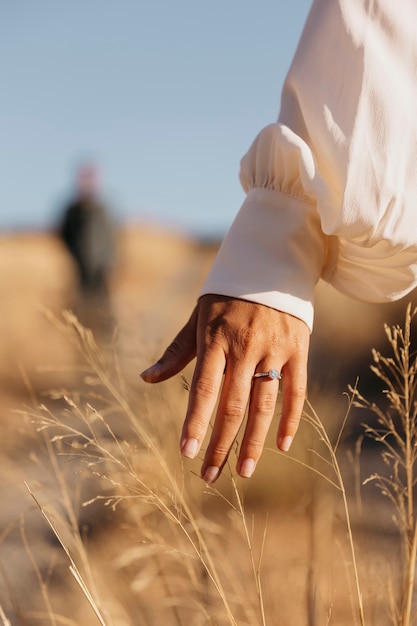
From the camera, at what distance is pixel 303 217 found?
103 cm

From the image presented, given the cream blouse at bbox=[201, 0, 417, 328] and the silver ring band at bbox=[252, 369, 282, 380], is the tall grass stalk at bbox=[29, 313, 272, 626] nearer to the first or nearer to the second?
the silver ring band at bbox=[252, 369, 282, 380]

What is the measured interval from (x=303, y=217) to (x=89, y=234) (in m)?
5.43

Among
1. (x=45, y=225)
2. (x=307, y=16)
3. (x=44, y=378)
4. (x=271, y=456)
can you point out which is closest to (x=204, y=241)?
(x=45, y=225)

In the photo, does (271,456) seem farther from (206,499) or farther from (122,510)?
(122,510)

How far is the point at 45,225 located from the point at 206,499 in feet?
56.1

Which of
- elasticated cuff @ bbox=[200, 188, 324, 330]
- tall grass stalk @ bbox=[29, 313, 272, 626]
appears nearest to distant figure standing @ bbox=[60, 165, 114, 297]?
tall grass stalk @ bbox=[29, 313, 272, 626]

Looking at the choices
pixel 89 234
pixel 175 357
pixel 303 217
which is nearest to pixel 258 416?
pixel 175 357

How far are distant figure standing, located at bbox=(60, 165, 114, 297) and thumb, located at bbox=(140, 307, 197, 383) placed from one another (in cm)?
529

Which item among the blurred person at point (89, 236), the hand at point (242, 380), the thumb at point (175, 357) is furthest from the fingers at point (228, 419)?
the blurred person at point (89, 236)

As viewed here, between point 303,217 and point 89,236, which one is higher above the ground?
point 303,217

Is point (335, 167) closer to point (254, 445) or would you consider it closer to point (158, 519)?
point (254, 445)

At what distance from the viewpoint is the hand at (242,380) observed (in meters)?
0.89

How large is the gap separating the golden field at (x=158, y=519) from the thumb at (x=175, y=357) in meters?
0.10

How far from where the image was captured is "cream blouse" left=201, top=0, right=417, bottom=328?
920 millimetres
